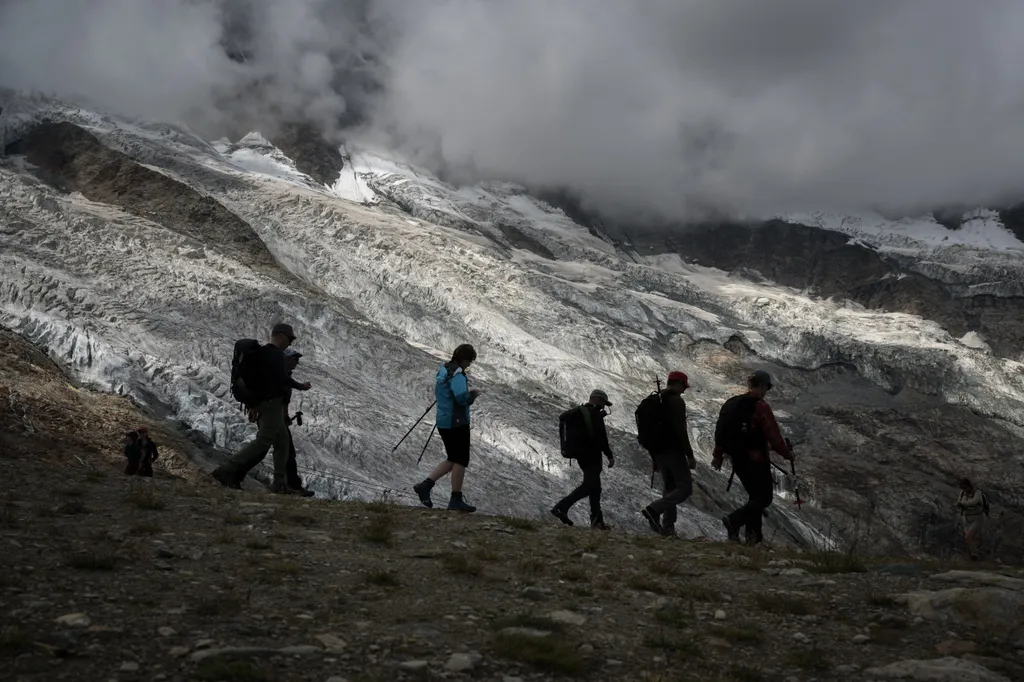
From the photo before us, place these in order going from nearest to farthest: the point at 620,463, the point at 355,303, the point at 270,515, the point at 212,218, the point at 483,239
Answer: the point at 270,515
the point at 620,463
the point at 212,218
the point at 355,303
the point at 483,239

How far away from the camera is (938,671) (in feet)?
16.9

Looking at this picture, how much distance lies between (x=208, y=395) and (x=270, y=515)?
81.5ft

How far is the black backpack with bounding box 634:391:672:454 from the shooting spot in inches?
434

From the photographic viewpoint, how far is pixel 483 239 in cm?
10256

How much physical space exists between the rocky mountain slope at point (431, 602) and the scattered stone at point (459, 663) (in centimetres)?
1

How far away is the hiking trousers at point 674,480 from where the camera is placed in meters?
11.1

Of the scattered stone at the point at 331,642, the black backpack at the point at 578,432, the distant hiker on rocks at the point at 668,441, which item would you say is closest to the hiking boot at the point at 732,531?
the distant hiker on rocks at the point at 668,441

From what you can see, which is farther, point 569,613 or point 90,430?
point 90,430

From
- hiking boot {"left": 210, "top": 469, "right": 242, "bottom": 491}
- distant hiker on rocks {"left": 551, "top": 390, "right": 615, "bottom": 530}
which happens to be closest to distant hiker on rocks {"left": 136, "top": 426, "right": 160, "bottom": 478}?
hiking boot {"left": 210, "top": 469, "right": 242, "bottom": 491}

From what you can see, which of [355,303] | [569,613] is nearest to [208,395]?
[569,613]

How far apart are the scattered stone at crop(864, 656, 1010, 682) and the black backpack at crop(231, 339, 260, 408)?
26.0 ft

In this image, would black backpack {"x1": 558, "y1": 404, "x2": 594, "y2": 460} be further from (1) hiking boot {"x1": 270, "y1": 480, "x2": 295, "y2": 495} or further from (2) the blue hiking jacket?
(1) hiking boot {"x1": 270, "y1": 480, "x2": 295, "y2": 495}

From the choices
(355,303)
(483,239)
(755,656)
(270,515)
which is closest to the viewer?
(755,656)

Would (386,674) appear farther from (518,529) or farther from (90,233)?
(90,233)
